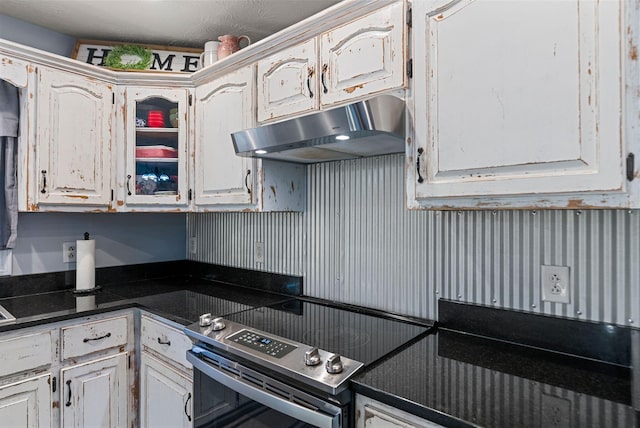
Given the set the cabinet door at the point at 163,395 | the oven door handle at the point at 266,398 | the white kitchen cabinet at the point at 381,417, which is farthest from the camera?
the cabinet door at the point at 163,395

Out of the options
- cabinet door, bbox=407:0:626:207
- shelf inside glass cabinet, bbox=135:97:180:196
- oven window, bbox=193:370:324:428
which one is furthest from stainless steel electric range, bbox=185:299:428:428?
shelf inside glass cabinet, bbox=135:97:180:196

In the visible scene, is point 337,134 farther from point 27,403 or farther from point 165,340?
point 27,403

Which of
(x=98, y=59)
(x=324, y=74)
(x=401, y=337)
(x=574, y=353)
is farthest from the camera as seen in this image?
(x=98, y=59)

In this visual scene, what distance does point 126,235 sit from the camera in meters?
2.37

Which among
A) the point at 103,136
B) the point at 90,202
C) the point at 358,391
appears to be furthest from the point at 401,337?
the point at 103,136

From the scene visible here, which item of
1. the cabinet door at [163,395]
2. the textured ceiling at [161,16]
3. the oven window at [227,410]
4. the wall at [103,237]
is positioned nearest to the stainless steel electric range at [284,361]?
the oven window at [227,410]

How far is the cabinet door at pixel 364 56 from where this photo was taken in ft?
4.07

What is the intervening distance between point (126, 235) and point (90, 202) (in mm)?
480

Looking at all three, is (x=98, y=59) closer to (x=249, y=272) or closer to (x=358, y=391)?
(x=249, y=272)

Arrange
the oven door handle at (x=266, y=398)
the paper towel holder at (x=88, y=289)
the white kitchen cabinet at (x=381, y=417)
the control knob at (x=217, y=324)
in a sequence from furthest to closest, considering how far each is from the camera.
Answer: the paper towel holder at (x=88, y=289)
the control knob at (x=217, y=324)
the oven door handle at (x=266, y=398)
the white kitchen cabinet at (x=381, y=417)

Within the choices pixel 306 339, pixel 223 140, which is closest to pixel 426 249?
pixel 306 339

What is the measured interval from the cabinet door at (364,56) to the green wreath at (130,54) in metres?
1.26

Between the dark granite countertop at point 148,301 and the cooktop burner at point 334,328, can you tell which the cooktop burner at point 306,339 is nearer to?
the cooktop burner at point 334,328

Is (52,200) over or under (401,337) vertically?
over
